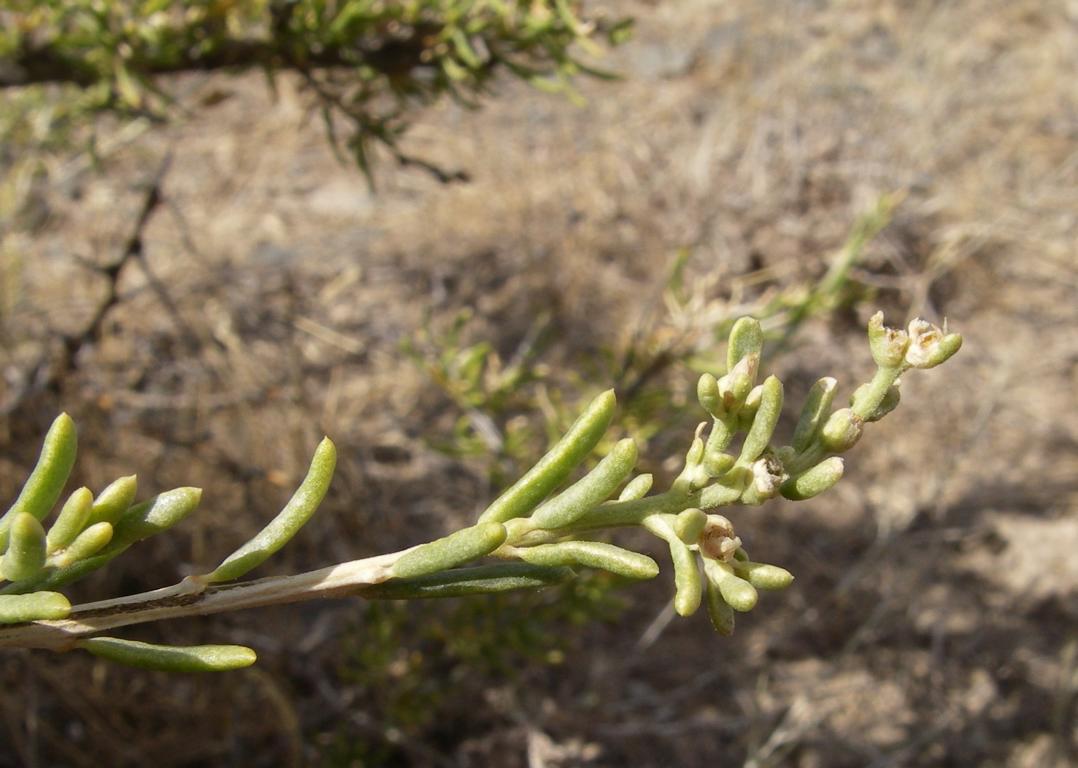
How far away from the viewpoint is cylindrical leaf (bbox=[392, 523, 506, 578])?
1.88 feet

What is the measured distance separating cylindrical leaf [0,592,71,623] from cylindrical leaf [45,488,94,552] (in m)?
0.04

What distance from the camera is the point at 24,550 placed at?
0.53m

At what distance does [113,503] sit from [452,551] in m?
0.22

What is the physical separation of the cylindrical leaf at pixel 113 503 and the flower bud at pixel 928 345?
0.52 metres

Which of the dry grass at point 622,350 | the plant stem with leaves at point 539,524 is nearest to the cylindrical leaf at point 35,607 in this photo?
the plant stem with leaves at point 539,524

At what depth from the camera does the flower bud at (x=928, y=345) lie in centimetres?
59

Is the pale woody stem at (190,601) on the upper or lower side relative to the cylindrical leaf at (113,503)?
lower

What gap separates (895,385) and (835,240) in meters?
3.21

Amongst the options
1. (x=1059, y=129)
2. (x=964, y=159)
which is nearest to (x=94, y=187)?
(x=964, y=159)

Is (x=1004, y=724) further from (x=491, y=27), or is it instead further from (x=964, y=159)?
(x=964, y=159)

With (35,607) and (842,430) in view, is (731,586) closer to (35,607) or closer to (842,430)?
(842,430)

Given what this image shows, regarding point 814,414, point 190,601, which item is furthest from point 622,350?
point 190,601

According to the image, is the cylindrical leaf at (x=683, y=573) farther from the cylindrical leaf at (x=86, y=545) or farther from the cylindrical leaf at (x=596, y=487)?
the cylindrical leaf at (x=86, y=545)

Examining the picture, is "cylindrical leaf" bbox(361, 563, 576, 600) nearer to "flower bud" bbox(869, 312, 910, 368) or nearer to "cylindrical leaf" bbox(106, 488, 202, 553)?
"cylindrical leaf" bbox(106, 488, 202, 553)
